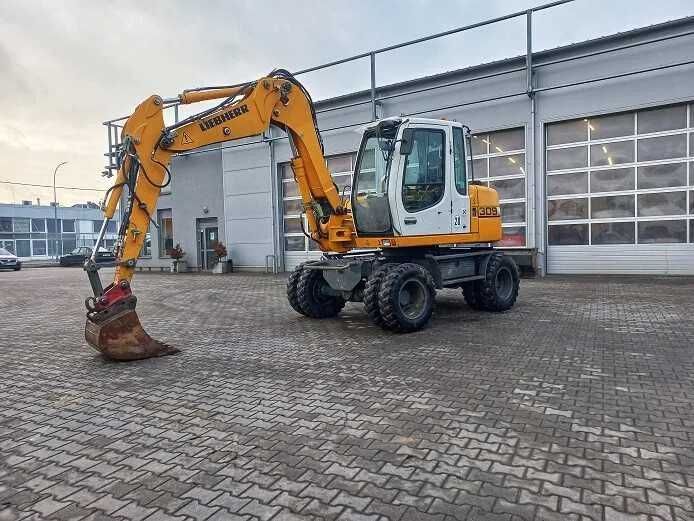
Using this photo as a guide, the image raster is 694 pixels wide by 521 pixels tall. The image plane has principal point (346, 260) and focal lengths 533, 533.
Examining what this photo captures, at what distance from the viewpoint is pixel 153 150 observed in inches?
278

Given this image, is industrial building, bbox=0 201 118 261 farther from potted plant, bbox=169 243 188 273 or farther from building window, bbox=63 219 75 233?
potted plant, bbox=169 243 188 273

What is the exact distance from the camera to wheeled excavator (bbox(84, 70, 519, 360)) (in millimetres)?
6848

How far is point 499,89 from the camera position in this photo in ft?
57.5

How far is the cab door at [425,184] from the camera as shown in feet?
28.0

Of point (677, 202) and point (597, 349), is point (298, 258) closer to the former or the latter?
point (677, 202)

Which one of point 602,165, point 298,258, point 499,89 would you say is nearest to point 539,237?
point 602,165

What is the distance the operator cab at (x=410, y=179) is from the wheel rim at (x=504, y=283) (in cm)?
177

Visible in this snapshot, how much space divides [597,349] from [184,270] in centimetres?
2208

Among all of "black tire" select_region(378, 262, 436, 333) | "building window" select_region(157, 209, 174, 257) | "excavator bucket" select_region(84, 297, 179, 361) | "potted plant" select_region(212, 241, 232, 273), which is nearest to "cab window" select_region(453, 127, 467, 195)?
"black tire" select_region(378, 262, 436, 333)

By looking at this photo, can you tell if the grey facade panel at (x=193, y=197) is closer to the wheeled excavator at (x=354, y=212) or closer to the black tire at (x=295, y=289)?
the black tire at (x=295, y=289)

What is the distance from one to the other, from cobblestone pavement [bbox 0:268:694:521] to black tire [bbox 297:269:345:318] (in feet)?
3.84

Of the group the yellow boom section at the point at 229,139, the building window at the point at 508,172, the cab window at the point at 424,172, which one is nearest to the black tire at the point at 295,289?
the yellow boom section at the point at 229,139

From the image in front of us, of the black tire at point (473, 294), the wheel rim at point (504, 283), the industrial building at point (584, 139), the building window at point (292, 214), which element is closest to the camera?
the black tire at point (473, 294)

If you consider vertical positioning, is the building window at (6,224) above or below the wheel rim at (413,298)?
above
